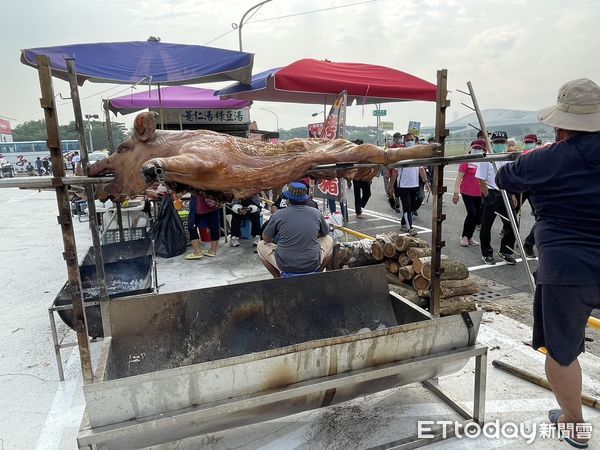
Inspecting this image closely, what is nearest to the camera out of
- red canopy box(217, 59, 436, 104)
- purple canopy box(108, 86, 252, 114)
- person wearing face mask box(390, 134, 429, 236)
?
red canopy box(217, 59, 436, 104)

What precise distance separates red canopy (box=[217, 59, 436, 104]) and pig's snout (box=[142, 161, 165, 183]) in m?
3.77

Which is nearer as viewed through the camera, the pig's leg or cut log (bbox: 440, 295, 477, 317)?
the pig's leg

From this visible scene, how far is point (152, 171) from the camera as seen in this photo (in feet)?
6.43

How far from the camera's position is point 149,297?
2.85 meters

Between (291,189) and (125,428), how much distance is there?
2770 mm

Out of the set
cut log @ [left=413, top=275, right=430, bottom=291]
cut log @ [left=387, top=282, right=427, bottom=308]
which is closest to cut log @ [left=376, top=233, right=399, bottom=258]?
cut log @ [left=387, top=282, right=427, bottom=308]

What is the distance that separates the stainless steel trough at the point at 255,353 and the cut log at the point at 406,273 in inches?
51.3

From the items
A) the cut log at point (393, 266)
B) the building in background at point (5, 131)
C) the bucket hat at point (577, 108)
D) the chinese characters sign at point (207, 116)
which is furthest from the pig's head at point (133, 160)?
the building in background at point (5, 131)

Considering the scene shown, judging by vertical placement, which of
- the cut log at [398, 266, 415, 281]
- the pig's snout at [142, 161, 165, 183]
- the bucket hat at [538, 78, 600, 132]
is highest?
the bucket hat at [538, 78, 600, 132]

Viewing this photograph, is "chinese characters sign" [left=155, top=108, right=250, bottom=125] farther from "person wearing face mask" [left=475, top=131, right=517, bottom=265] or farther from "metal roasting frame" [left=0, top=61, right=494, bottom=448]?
"metal roasting frame" [left=0, top=61, right=494, bottom=448]

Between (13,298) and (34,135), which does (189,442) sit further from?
(34,135)

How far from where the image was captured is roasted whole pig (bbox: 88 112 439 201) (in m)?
2.33

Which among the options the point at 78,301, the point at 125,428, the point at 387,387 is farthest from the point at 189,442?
the point at 387,387

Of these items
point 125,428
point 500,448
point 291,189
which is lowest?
point 500,448
